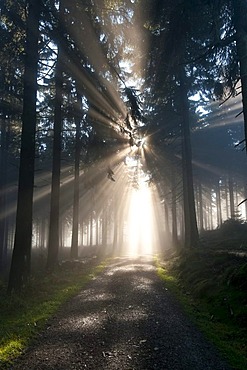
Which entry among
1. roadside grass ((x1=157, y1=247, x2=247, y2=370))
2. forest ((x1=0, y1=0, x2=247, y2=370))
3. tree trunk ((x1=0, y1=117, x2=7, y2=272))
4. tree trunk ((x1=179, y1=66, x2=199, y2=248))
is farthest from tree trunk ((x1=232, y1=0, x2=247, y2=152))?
tree trunk ((x1=0, y1=117, x2=7, y2=272))

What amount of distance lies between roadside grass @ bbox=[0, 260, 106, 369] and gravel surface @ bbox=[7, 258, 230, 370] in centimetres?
25

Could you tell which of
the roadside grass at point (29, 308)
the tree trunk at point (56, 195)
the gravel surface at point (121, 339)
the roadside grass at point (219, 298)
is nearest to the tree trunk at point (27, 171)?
the roadside grass at point (29, 308)

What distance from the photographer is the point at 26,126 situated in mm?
10727

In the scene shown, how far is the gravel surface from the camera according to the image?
15.8ft

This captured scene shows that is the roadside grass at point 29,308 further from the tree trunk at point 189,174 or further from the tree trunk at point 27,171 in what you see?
the tree trunk at point 189,174

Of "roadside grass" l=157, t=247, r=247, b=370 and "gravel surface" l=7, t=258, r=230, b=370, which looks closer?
"gravel surface" l=7, t=258, r=230, b=370

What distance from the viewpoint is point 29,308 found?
27.5ft

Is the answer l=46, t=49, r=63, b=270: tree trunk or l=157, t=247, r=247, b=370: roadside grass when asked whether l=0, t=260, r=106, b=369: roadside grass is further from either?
l=157, t=247, r=247, b=370: roadside grass

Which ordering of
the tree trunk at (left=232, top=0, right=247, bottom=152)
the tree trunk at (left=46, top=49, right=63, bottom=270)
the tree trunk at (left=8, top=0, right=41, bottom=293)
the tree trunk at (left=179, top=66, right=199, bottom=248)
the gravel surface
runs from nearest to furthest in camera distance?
the gravel surface < the tree trunk at (left=8, top=0, right=41, bottom=293) < the tree trunk at (left=232, top=0, right=247, bottom=152) < the tree trunk at (left=46, top=49, right=63, bottom=270) < the tree trunk at (left=179, top=66, right=199, bottom=248)

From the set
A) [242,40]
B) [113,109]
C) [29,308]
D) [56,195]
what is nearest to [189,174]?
[113,109]

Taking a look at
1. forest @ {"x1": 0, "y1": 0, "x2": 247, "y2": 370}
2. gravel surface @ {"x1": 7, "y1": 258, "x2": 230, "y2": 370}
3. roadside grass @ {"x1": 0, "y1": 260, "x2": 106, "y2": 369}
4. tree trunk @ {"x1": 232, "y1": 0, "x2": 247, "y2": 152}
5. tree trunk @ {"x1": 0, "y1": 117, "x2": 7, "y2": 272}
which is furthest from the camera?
tree trunk @ {"x1": 0, "y1": 117, "x2": 7, "y2": 272}

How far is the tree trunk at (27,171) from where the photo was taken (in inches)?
398

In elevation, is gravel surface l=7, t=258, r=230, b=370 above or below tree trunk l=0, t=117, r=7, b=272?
below

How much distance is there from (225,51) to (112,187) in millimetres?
24736
